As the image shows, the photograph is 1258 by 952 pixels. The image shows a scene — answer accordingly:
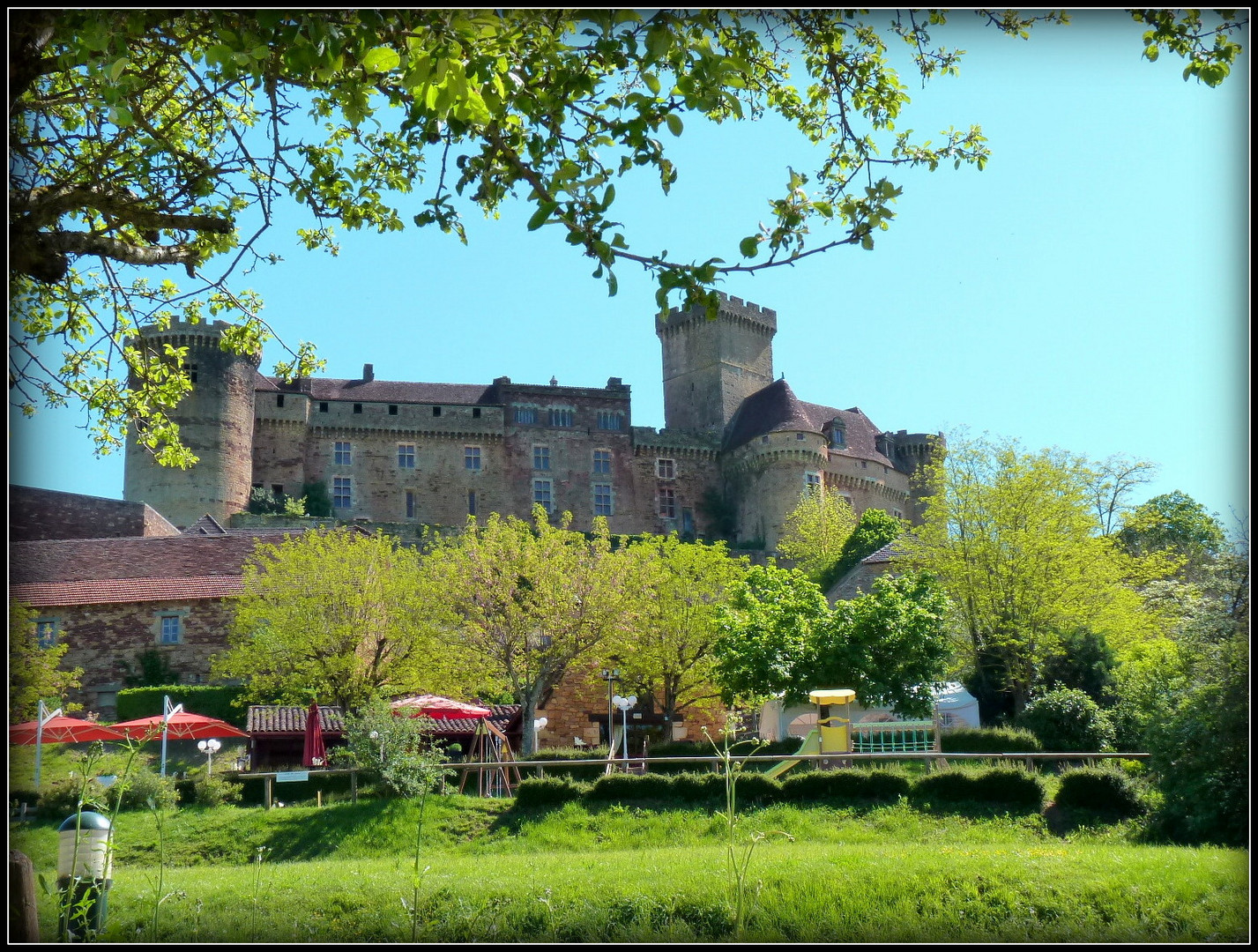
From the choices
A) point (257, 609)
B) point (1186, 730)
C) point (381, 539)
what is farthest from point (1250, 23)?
point (381, 539)

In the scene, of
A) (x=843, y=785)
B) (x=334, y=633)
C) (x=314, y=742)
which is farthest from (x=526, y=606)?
(x=843, y=785)

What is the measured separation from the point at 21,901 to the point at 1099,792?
14.0 meters

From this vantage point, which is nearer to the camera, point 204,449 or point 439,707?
point 439,707

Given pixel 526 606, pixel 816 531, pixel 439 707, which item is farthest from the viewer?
pixel 816 531

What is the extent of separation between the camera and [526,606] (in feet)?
109

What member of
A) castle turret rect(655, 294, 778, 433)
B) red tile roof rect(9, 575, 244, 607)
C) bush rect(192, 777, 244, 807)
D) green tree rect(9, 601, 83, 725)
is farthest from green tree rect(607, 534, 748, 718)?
castle turret rect(655, 294, 778, 433)

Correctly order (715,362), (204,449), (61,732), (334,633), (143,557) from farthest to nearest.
A: 1. (715,362)
2. (204,449)
3. (143,557)
4. (334,633)
5. (61,732)

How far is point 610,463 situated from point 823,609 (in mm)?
39086

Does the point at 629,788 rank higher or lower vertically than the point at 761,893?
lower

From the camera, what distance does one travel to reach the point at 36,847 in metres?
15.9

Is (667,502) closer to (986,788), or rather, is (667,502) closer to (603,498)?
(603,498)

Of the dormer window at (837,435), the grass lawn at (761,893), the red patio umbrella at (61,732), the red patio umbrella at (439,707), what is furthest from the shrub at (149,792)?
the dormer window at (837,435)

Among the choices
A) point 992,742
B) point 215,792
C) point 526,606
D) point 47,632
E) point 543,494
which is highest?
point 543,494

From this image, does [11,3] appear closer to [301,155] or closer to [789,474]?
[301,155]
